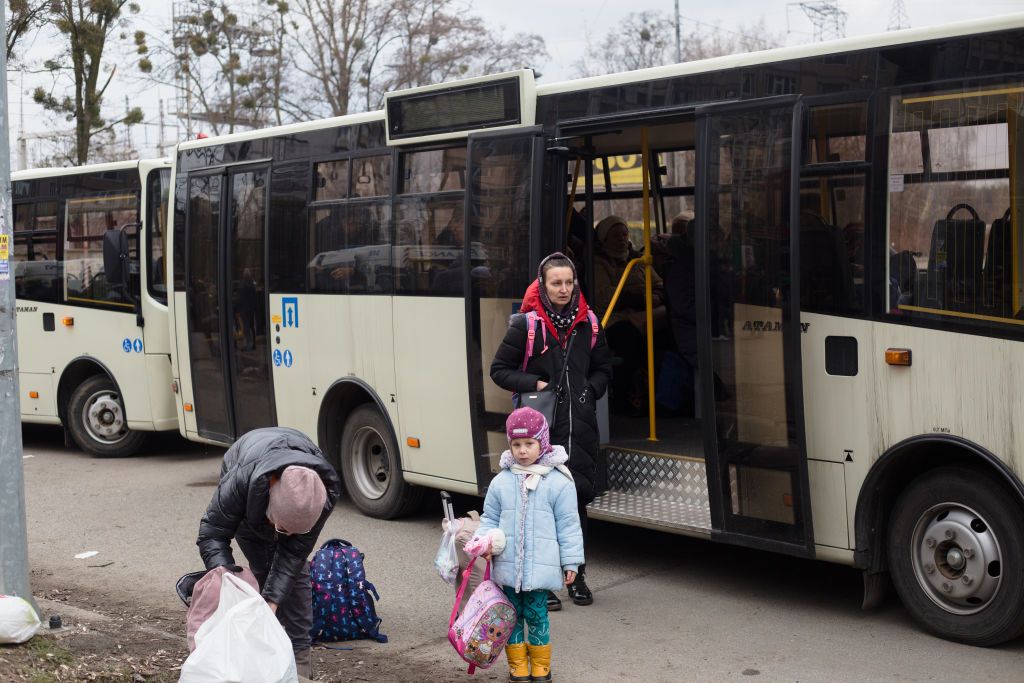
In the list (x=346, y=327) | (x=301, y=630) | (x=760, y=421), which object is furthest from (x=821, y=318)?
(x=346, y=327)

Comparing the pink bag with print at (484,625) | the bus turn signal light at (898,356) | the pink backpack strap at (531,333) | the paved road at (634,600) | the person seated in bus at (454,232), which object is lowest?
the paved road at (634,600)

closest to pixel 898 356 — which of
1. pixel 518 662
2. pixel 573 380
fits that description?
pixel 573 380

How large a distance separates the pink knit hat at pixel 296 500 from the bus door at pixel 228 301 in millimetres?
5341

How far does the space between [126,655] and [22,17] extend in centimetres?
1508

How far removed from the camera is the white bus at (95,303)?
12141mm

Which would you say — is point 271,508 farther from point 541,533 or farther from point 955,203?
point 955,203

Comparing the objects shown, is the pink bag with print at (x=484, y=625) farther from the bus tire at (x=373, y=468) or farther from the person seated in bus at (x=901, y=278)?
the bus tire at (x=373, y=468)

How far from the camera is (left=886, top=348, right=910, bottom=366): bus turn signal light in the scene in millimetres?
5875

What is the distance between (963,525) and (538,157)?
326cm

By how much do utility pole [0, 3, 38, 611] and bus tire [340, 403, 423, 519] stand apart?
3.33 meters

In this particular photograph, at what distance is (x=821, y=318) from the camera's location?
20.3ft

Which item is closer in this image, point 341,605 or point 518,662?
point 518,662

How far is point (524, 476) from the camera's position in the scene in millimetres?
5566

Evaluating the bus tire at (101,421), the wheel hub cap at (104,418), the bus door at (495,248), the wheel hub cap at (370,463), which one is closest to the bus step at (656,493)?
the bus door at (495,248)
